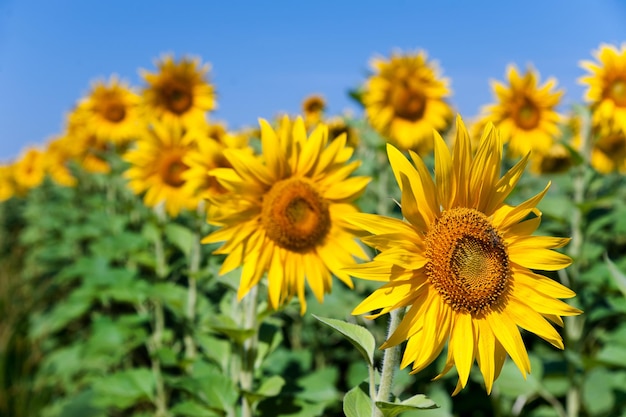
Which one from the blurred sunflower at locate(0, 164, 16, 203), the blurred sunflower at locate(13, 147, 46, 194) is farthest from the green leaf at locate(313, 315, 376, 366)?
the blurred sunflower at locate(0, 164, 16, 203)

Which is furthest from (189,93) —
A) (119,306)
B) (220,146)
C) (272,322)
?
(272,322)

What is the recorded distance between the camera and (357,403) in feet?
5.93

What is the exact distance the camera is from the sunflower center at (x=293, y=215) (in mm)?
2616

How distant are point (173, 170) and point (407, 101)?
2406 millimetres

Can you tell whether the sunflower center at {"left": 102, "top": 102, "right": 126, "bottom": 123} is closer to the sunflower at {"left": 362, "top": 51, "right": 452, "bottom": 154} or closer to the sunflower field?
the sunflower field

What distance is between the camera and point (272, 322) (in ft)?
10.0

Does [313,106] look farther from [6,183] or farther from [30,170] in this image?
[6,183]

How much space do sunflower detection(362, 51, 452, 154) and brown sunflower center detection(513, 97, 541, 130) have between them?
0.68 meters

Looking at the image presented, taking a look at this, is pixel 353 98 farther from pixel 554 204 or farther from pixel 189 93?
pixel 554 204

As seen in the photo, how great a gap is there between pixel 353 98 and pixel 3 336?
14.6 feet

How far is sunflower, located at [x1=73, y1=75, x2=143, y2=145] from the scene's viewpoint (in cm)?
596

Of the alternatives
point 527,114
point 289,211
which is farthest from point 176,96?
point 527,114

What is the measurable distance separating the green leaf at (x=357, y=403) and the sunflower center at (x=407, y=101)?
390cm

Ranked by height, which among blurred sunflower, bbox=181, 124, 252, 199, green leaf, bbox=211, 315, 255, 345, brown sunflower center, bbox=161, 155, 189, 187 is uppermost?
brown sunflower center, bbox=161, 155, 189, 187
